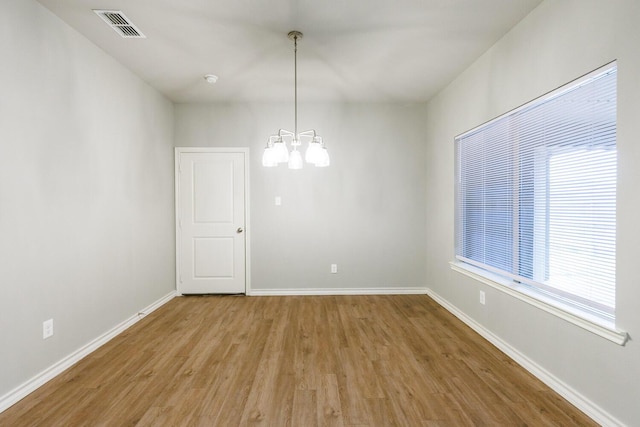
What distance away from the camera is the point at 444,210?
3881 millimetres

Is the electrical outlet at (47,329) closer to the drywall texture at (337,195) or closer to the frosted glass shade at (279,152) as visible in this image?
the frosted glass shade at (279,152)

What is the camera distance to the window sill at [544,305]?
170 centimetres

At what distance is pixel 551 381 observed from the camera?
2.10 meters

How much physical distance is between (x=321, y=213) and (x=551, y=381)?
298 cm

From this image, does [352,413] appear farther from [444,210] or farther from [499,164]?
[444,210]

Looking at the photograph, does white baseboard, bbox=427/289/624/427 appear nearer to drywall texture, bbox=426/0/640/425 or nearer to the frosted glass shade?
drywall texture, bbox=426/0/640/425

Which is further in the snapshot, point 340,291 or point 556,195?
point 340,291

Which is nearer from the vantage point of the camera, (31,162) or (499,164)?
(31,162)

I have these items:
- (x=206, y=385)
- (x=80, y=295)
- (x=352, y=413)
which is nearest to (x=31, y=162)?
(x=80, y=295)

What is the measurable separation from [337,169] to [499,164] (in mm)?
2070

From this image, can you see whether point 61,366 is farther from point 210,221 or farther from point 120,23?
point 120,23

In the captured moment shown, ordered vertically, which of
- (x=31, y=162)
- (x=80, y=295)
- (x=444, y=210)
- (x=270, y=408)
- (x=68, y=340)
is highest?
(x=31, y=162)

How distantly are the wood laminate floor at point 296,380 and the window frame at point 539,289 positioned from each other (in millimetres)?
529

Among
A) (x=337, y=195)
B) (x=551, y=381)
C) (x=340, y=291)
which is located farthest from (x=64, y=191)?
(x=551, y=381)
